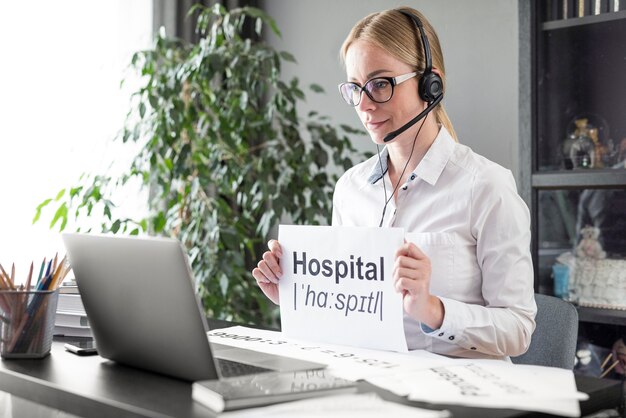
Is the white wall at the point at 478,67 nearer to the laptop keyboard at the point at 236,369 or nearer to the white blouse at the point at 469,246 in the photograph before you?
the white blouse at the point at 469,246

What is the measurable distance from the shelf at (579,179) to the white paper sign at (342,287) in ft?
4.17

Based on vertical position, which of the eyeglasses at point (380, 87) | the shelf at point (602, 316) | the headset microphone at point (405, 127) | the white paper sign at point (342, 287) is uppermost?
the eyeglasses at point (380, 87)

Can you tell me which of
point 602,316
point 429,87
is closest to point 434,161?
point 429,87

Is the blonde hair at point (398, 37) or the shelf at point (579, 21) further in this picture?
the shelf at point (579, 21)

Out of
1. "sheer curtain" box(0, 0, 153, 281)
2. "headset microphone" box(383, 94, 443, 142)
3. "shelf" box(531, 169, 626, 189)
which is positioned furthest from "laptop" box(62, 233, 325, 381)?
"sheer curtain" box(0, 0, 153, 281)

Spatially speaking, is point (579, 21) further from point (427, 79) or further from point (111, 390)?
point (111, 390)

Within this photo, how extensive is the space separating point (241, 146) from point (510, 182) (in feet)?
5.05

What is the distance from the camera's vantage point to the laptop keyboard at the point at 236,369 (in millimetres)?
1077

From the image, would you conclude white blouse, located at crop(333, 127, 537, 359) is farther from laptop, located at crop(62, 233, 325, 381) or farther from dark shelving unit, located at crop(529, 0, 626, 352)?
dark shelving unit, located at crop(529, 0, 626, 352)

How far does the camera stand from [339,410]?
896mm

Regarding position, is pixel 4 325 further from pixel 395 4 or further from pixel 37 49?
pixel 395 4

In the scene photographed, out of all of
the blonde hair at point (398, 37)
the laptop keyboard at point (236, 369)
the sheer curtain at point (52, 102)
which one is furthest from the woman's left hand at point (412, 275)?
the sheer curtain at point (52, 102)

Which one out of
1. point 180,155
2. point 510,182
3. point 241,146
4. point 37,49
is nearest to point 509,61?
point 241,146

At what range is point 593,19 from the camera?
2387 millimetres
